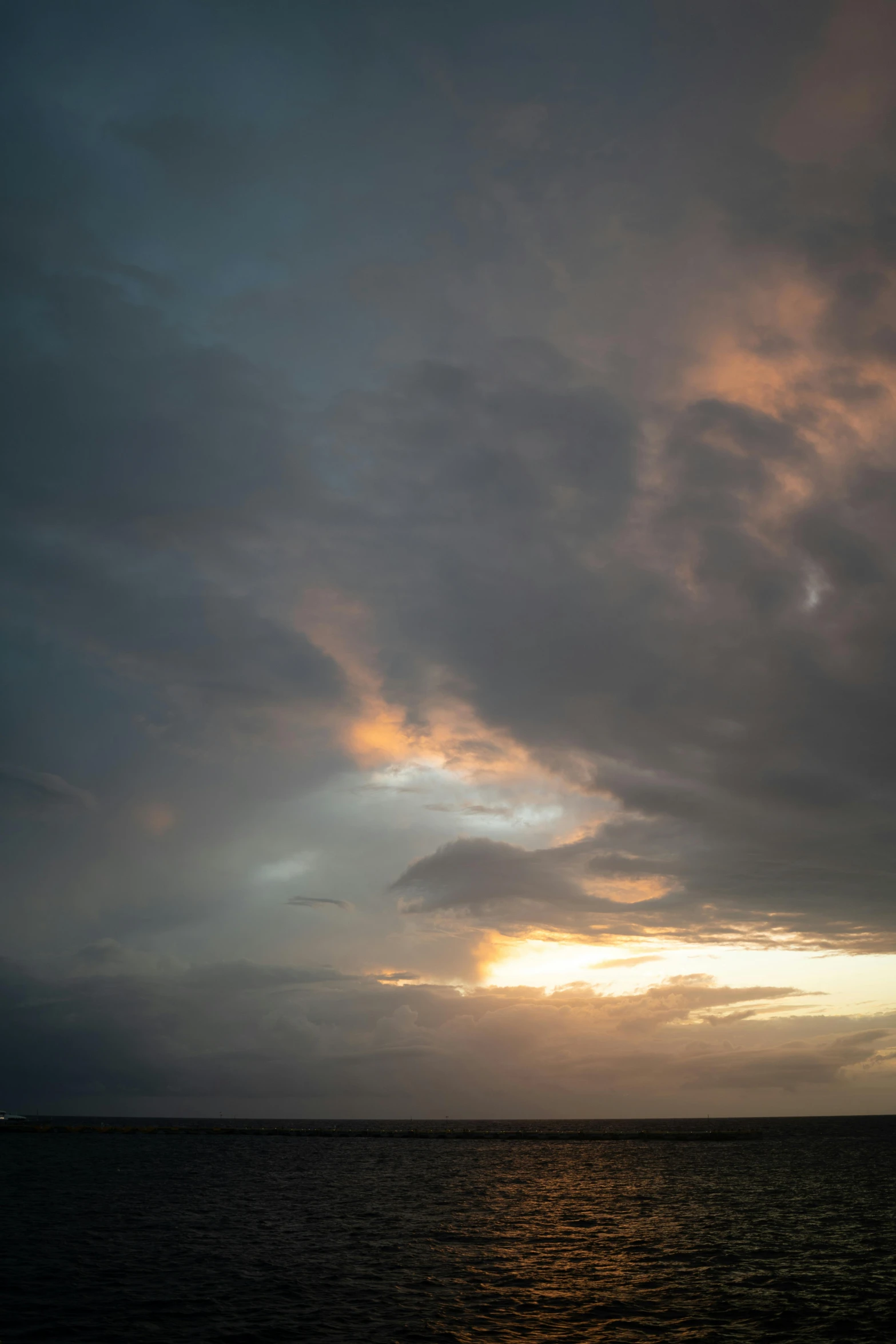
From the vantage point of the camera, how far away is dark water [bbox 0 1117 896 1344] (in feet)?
113

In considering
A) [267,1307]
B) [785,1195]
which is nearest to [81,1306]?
[267,1307]

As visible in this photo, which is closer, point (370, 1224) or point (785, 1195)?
point (370, 1224)

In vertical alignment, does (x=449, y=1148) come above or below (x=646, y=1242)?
below

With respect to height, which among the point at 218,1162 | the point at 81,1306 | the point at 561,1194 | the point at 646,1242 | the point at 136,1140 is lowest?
the point at 136,1140

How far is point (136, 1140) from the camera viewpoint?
7372 inches

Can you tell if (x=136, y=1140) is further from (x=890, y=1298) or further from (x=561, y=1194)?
(x=890, y=1298)

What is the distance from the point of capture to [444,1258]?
48.8 metres

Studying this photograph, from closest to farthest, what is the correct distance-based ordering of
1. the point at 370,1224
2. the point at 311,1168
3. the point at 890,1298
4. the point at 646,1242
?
the point at 890,1298 < the point at 646,1242 < the point at 370,1224 < the point at 311,1168

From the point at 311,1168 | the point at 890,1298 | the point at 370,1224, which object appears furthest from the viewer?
the point at 311,1168

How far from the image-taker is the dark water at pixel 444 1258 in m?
34.5

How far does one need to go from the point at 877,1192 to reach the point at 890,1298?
57.2 metres

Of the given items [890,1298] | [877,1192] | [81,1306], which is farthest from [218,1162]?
[890,1298]

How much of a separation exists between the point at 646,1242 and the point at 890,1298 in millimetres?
18716

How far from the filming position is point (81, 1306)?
120 feet
